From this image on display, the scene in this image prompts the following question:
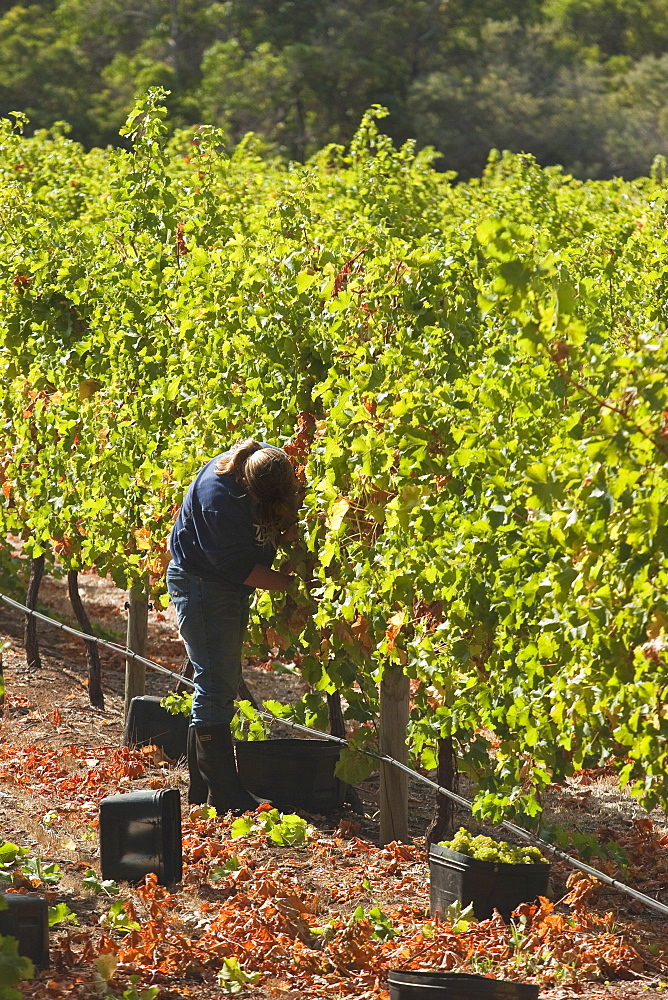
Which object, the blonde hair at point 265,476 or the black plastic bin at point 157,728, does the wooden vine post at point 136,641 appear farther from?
the blonde hair at point 265,476

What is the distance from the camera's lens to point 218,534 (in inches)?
186

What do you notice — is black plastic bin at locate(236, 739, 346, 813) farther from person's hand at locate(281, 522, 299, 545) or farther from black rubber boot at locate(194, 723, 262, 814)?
person's hand at locate(281, 522, 299, 545)

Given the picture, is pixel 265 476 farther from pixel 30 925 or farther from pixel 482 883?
pixel 30 925

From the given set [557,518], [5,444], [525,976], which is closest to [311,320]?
[557,518]

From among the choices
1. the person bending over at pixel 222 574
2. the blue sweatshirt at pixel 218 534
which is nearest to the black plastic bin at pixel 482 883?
the person bending over at pixel 222 574

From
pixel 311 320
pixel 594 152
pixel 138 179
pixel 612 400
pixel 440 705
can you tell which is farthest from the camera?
pixel 594 152

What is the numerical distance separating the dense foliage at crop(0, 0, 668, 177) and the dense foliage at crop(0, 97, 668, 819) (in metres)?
29.1

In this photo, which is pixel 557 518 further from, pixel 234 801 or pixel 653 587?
pixel 234 801

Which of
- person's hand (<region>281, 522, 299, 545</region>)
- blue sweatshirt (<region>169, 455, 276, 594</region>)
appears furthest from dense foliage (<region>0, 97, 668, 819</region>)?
blue sweatshirt (<region>169, 455, 276, 594</region>)

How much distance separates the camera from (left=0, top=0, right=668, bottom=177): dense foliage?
36.5m

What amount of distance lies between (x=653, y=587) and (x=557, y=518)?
31 cm

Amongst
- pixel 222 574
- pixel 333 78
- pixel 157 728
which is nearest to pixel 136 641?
pixel 157 728

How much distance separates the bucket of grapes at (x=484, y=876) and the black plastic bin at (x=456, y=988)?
823 millimetres

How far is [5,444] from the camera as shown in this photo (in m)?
7.66
